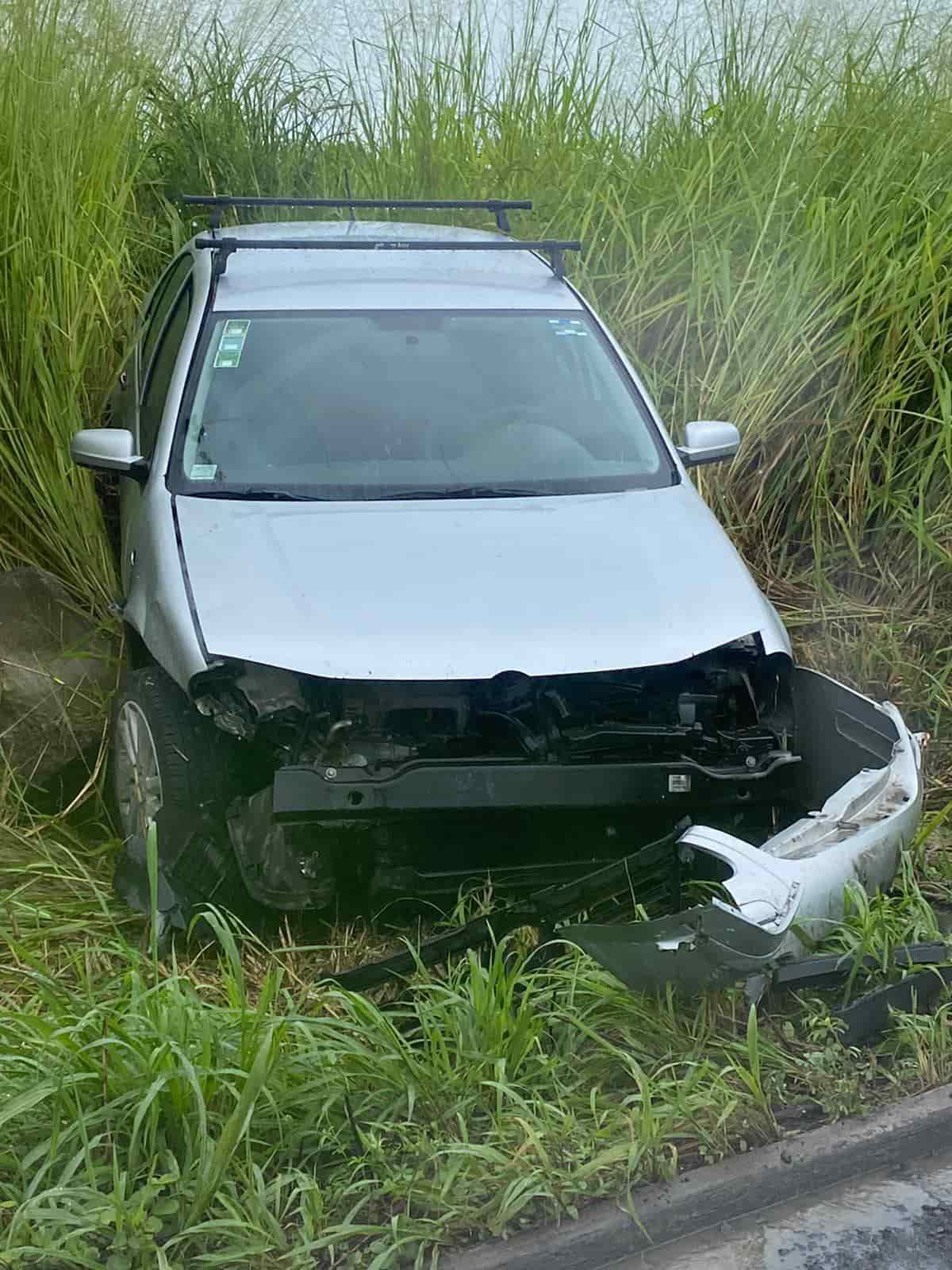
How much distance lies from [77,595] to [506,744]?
2474mm

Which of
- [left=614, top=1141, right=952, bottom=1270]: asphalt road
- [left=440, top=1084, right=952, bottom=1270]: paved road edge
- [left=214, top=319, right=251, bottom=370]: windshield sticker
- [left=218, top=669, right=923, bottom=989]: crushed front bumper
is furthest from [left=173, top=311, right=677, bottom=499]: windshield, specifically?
[left=614, top=1141, right=952, bottom=1270]: asphalt road

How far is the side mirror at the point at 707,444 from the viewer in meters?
4.89

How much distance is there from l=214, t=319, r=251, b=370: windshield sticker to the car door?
166 mm

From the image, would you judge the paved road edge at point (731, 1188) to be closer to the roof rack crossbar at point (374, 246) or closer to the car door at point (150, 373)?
the car door at point (150, 373)

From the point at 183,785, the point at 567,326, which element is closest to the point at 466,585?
the point at 183,785

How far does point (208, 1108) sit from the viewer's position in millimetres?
3000

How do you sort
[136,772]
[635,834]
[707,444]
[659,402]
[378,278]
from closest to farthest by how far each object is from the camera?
[635,834] < [136,772] < [707,444] < [378,278] < [659,402]

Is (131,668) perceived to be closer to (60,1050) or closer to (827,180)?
(60,1050)

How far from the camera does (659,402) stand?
6.50 meters

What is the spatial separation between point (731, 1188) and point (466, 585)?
1622 millimetres

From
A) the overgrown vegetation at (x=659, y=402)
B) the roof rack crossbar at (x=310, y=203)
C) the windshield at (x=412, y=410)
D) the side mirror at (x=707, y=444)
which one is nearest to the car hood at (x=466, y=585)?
the windshield at (x=412, y=410)

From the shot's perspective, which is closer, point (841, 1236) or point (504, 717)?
point (841, 1236)

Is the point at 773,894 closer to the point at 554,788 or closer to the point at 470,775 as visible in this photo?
the point at 554,788

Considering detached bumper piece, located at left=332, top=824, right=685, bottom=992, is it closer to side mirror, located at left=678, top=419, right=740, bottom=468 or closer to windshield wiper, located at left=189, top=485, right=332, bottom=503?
windshield wiper, located at left=189, top=485, right=332, bottom=503
